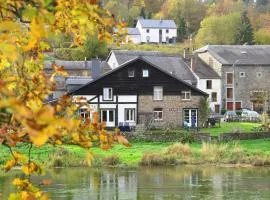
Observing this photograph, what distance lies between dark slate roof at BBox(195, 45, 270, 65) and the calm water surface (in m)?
32.5

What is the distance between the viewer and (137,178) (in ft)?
100

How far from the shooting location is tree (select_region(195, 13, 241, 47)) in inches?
4107

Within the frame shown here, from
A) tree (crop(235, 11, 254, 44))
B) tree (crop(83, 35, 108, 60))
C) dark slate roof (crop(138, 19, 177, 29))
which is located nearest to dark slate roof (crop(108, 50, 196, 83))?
tree (crop(83, 35, 108, 60))

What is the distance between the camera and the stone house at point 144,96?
1945 inches

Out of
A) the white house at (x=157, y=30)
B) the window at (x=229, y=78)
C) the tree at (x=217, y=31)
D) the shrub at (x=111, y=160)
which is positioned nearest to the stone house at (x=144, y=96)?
the shrub at (x=111, y=160)

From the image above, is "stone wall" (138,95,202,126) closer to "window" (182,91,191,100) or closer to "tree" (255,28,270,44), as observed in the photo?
"window" (182,91,191,100)

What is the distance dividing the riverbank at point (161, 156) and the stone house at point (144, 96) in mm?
10913

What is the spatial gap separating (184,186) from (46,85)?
23263 mm

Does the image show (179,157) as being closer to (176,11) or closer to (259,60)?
(259,60)

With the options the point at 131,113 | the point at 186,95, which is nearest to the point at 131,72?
the point at 131,113

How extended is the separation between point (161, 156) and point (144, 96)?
1510cm

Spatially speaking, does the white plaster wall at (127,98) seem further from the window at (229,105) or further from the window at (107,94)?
the window at (229,105)

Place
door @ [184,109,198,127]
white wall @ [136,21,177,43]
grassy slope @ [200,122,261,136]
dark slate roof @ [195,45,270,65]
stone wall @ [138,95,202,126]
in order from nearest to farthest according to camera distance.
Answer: grassy slope @ [200,122,261,136] < stone wall @ [138,95,202,126] < door @ [184,109,198,127] < dark slate roof @ [195,45,270,65] < white wall @ [136,21,177,43]

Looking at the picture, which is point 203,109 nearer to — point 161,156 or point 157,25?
point 161,156
